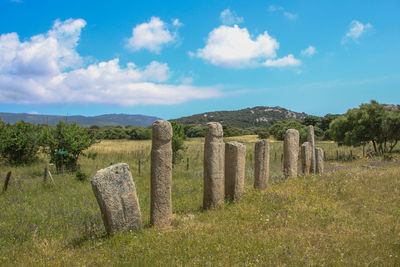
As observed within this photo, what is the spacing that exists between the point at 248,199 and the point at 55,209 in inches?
288

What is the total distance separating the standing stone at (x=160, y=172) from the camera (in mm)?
7691

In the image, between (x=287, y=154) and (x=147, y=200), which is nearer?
(x=147, y=200)

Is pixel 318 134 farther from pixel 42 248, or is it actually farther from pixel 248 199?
pixel 42 248

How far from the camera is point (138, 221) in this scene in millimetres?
7496

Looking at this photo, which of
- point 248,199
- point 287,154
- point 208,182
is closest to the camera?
point 208,182

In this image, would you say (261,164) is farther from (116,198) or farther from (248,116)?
(248,116)

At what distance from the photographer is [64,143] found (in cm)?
2052

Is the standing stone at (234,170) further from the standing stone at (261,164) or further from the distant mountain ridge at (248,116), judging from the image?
the distant mountain ridge at (248,116)

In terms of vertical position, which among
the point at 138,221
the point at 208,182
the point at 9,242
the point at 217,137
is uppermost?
the point at 217,137

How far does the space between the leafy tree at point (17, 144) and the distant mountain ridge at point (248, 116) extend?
308 ft

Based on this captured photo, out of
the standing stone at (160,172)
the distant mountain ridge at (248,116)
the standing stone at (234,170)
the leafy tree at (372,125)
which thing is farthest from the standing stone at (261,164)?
the distant mountain ridge at (248,116)

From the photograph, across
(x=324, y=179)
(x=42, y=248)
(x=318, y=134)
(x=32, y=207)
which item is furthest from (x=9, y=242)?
(x=318, y=134)

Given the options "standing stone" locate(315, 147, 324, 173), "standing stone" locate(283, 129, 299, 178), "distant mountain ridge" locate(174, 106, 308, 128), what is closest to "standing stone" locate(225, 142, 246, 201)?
"standing stone" locate(283, 129, 299, 178)

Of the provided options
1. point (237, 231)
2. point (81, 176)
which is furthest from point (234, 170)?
point (81, 176)
